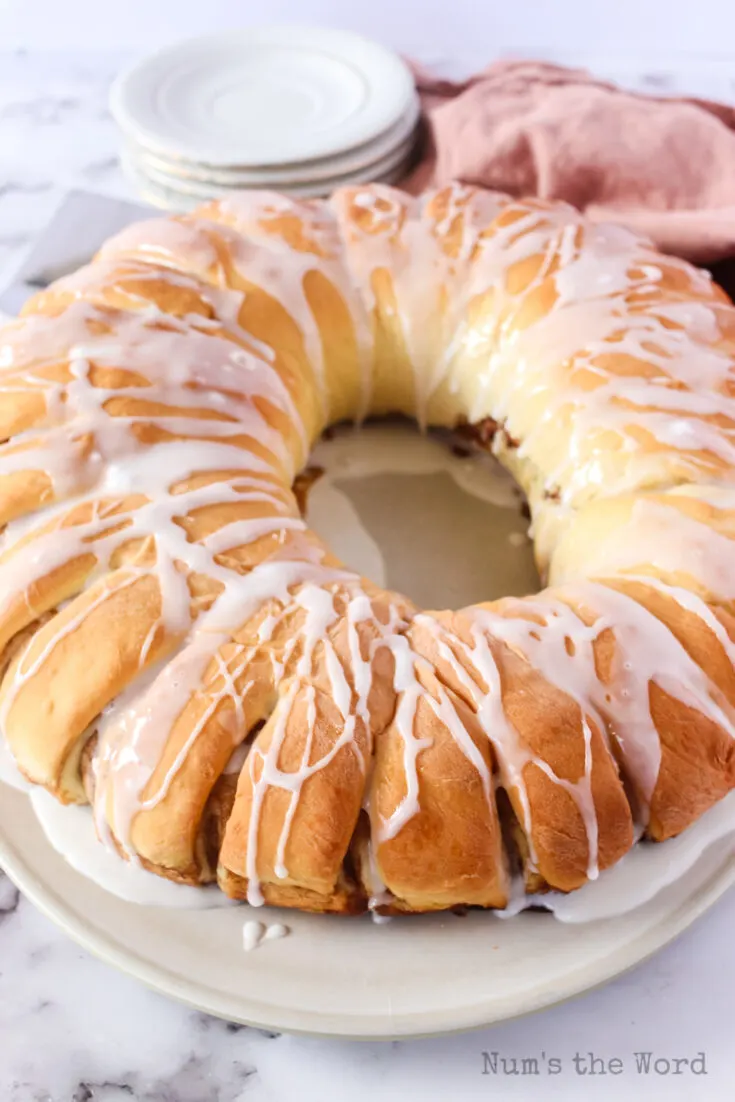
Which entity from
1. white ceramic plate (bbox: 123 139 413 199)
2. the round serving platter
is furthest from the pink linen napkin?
the round serving platter

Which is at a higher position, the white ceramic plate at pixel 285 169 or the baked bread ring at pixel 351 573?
the white ceramic plate at pixel 285 169

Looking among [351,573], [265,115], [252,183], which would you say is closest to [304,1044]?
[351,573]

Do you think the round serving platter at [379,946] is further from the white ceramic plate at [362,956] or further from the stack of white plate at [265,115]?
the stack of white plate at [265,115]

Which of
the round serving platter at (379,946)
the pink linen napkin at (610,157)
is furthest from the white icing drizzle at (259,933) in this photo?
the pink linen napkin at (610,157)

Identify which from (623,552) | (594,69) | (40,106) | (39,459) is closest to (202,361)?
(39,459)

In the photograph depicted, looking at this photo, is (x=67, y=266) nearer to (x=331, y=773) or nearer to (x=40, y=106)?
(x=40, y=106)

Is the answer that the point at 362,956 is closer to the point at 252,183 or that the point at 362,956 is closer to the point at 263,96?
the point at 252,183

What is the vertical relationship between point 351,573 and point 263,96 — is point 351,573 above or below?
below
